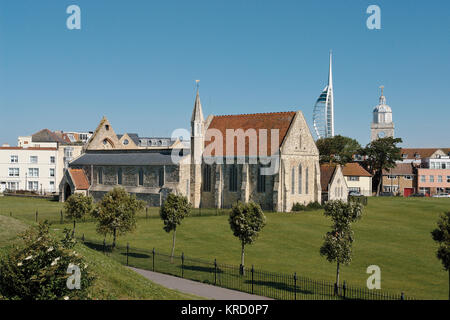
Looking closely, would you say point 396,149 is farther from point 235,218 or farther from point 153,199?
point 235,218

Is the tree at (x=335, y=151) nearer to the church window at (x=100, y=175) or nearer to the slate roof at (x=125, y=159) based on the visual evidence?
the slate roof at (x=125, y=159)

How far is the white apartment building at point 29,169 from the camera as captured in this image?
Result: 8706 cm

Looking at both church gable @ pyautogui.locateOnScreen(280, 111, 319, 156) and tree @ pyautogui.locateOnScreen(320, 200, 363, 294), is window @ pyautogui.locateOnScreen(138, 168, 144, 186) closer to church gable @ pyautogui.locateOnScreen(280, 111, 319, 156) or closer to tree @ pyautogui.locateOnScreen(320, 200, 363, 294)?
church gable @ pyautogui.locateOnScreen(280, 111, 319, 156)

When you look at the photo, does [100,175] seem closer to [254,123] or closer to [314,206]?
[254,123]

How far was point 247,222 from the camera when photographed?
31.9 m

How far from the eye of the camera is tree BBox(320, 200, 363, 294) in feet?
90.2

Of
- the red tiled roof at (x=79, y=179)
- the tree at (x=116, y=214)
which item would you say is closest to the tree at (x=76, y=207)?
the tree at (x=116, y=214)

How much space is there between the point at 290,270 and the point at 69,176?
51.4 metres

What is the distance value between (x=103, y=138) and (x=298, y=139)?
123ft

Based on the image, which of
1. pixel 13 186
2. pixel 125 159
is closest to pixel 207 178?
pixel 125 159

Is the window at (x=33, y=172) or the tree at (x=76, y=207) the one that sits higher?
the window at (x=33, y=172)

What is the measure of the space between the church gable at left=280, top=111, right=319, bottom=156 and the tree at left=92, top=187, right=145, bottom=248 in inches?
1105

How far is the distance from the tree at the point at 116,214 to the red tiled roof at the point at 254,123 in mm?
27963

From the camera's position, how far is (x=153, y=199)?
219 ft
